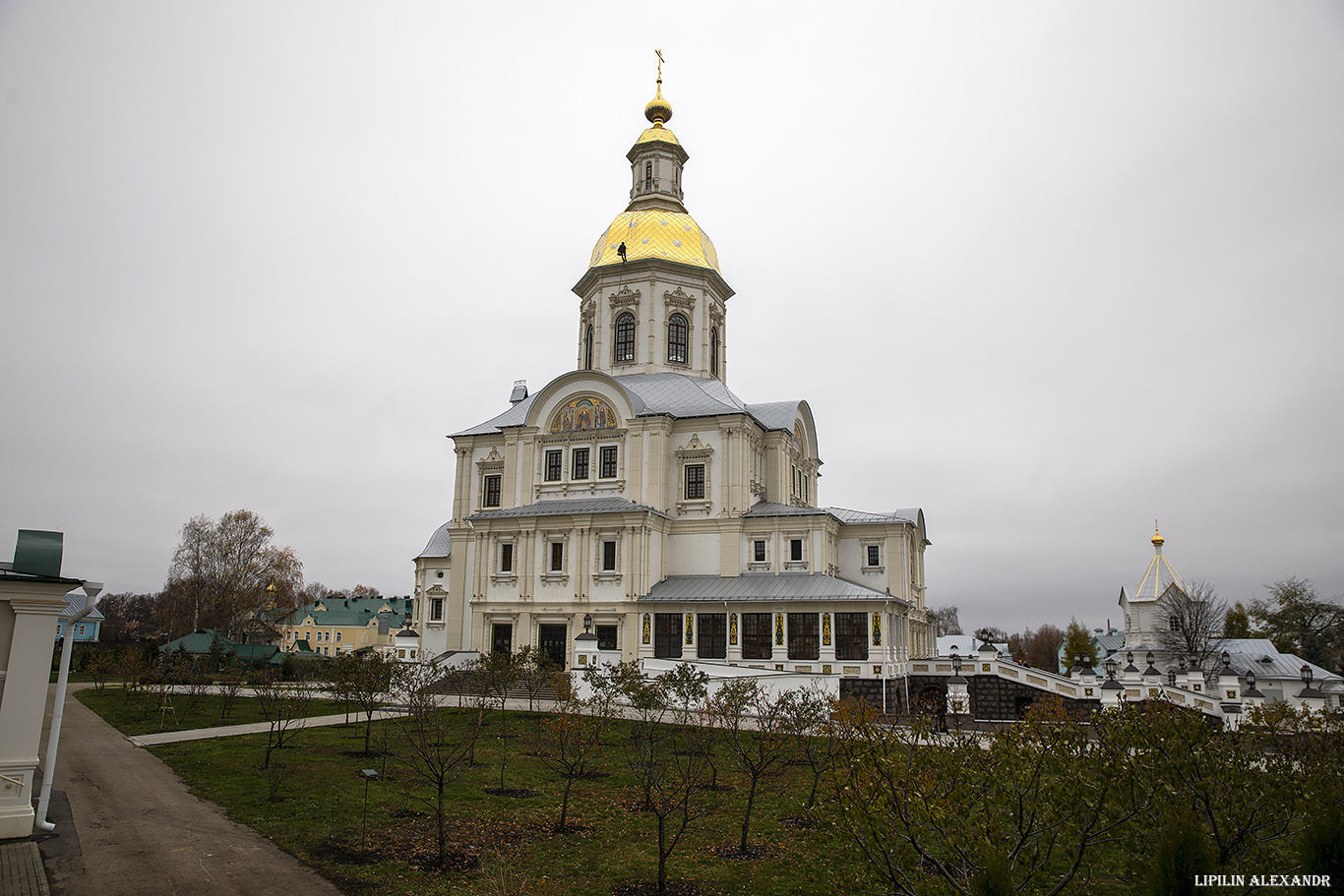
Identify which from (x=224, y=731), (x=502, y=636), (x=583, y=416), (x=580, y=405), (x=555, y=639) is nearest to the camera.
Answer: (x=224, y=731)

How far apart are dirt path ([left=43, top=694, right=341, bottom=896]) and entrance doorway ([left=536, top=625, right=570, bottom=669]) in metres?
19.1

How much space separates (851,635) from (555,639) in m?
11.9

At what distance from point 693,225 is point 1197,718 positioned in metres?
38.5

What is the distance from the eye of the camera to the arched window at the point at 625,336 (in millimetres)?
42375

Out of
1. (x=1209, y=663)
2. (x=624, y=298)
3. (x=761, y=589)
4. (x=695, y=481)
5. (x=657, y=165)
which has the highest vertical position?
(x=657, y=165)

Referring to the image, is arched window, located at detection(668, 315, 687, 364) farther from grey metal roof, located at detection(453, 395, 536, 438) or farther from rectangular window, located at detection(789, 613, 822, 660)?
rectangular window, located at detection(789, 613, 822, 660)

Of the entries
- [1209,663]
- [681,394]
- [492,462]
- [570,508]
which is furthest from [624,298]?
[1209,663]

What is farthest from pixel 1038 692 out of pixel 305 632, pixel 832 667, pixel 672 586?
pixel 305 632

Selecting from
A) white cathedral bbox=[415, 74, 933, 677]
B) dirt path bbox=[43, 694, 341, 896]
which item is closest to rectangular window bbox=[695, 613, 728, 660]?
white cathedral bbox=[415, 74, 933, 677]

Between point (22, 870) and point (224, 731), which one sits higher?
point (22, 870)

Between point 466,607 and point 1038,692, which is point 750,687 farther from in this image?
point 466,607

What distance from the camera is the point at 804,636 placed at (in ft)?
105

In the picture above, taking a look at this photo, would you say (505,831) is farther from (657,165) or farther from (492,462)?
(657,165)

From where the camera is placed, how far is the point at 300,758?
58.7ft
